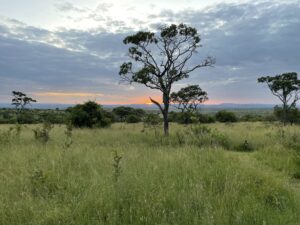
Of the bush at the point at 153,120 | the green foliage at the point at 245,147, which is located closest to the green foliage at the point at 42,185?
the green foliage at the point at 245,147

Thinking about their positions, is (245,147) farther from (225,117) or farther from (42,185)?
(225,117)

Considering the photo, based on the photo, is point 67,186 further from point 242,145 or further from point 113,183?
point 242,145

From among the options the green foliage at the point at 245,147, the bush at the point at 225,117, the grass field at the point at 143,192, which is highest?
the bush at the point at 225,117

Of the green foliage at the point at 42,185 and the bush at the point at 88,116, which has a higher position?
the bush at the point at 88,116

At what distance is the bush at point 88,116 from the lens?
2827 cm

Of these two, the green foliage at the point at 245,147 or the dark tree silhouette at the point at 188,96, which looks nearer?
the green foliage at the point at 245,147

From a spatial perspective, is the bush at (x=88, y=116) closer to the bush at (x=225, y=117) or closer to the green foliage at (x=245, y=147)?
the green foliage at (x=245, y=147)

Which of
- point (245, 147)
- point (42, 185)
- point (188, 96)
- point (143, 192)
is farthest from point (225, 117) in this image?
point (143, 192)

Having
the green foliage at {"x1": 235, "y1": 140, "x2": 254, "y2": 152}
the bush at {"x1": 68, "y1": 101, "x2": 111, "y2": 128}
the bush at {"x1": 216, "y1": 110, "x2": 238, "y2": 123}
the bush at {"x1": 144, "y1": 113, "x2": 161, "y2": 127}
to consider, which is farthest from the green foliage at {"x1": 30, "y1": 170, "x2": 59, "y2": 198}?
the bush at {"x1": 216, "y1": 110, "x2": 238, "y2": 123}

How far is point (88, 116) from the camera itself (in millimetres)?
28734

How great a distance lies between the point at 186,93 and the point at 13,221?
41891 millimetres

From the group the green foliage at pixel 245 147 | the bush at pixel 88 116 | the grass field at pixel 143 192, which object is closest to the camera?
the grass field at pixel 143 192

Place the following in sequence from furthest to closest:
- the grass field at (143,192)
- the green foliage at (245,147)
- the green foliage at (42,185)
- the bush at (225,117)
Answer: the bush at (225,117) → the green foliage at (245,147) → the green foliage at (42,185) → the grass field at (143,192)

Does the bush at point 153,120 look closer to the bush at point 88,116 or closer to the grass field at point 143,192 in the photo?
the bush at point 88,116
